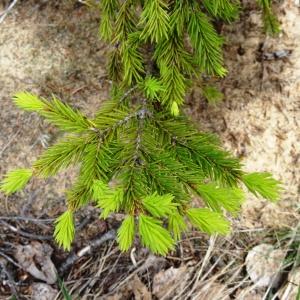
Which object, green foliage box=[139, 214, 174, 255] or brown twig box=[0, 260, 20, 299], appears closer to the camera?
green foliage box=[139, 214, 174, 255]

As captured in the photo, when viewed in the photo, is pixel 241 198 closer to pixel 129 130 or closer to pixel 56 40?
pixel 129 130

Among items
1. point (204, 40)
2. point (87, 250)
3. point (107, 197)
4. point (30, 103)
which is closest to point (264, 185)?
point (107, 197)

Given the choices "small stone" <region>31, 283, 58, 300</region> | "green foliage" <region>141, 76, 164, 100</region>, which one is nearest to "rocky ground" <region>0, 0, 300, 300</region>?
"small stone" <region>31, 283, 58, 300</region>

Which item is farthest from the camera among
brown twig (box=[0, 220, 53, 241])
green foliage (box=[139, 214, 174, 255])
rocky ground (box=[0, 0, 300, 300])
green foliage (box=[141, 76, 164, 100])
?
brown twig (box=[0, 220, 53, 241])

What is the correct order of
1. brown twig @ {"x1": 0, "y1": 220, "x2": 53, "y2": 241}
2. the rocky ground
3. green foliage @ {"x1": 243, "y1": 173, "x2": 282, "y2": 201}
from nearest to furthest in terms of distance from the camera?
green foliage @ {"x1": 243, "y1": 173, "x2": 282, "y2": 201}
the rocky ground
brown twig @ {"x1": 0, "y1": 220, "x2": 53, "y2": 241}

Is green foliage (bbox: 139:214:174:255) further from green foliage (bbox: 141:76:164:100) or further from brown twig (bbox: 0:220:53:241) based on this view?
brown twig (bbox: 0:220:53:241)

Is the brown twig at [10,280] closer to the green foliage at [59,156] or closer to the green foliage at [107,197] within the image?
the green foliage at [59,156]
